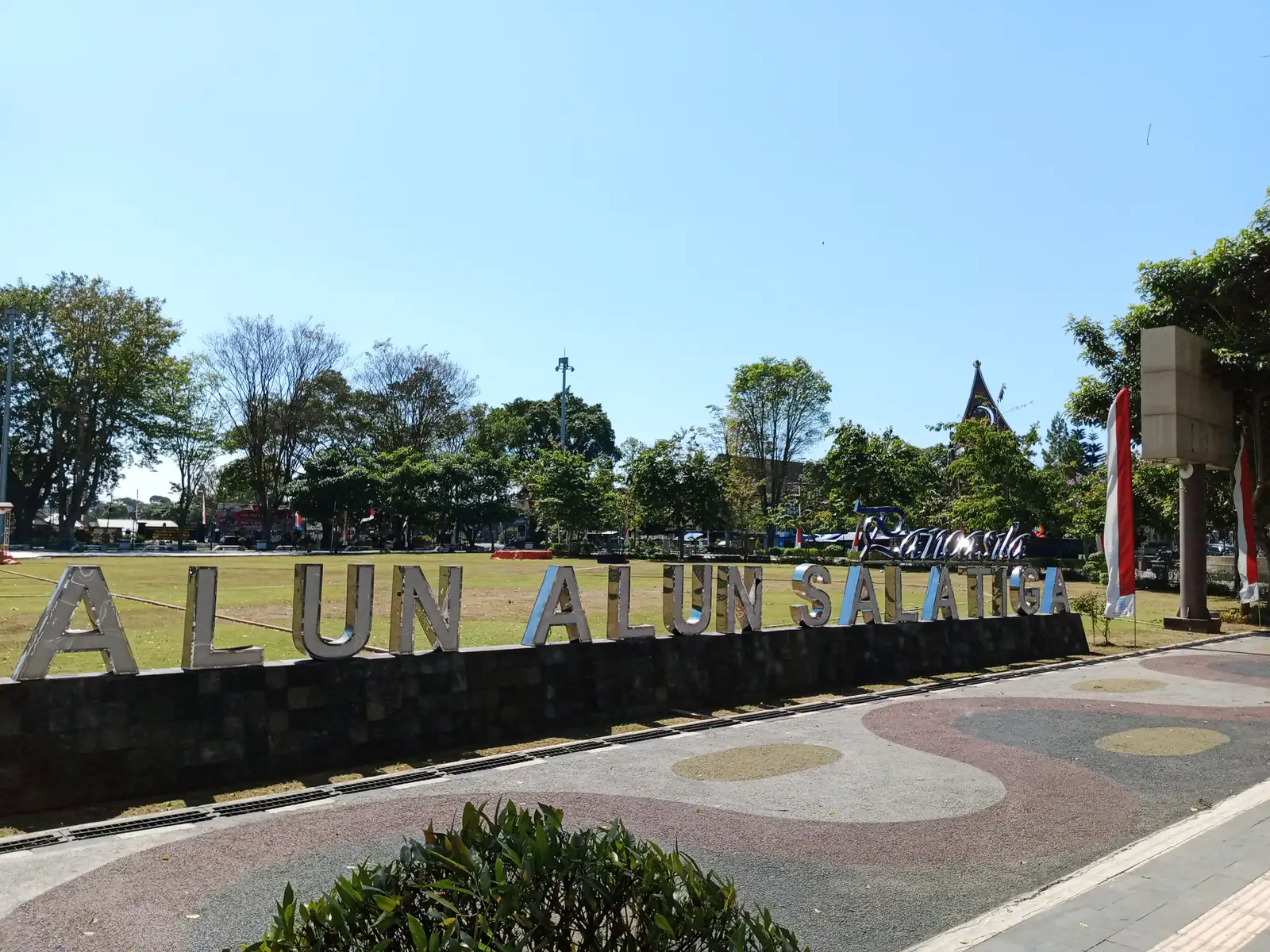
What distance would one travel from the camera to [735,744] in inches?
408

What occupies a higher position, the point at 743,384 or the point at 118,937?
the point at 743,384

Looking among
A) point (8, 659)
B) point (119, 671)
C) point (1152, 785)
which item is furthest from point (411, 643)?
point (1152, 785)

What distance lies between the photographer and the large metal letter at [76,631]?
736cm

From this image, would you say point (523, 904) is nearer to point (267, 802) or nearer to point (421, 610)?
point (267, 802)

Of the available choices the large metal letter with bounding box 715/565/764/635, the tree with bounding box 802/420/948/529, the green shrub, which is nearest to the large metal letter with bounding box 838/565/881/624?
the large metal letter with bounding box 715/565/764/635

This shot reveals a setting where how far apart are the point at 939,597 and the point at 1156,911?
37.6 ft

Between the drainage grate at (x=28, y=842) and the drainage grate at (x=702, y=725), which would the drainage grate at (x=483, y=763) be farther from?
the drainage grate at (x=28, y=842)

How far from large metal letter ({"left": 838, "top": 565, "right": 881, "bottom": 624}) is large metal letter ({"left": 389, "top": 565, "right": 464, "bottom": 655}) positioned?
707cm

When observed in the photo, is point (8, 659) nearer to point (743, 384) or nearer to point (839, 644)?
point (839, 644)

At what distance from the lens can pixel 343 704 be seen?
9086mm

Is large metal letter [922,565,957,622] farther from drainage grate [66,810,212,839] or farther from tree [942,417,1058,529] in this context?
tree [942,417,1058,529]

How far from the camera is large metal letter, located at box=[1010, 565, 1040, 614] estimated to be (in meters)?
18.6

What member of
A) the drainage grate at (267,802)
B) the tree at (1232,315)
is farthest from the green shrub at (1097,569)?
the drainage grate at (267,802)

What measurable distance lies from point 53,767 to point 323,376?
6459 cm
